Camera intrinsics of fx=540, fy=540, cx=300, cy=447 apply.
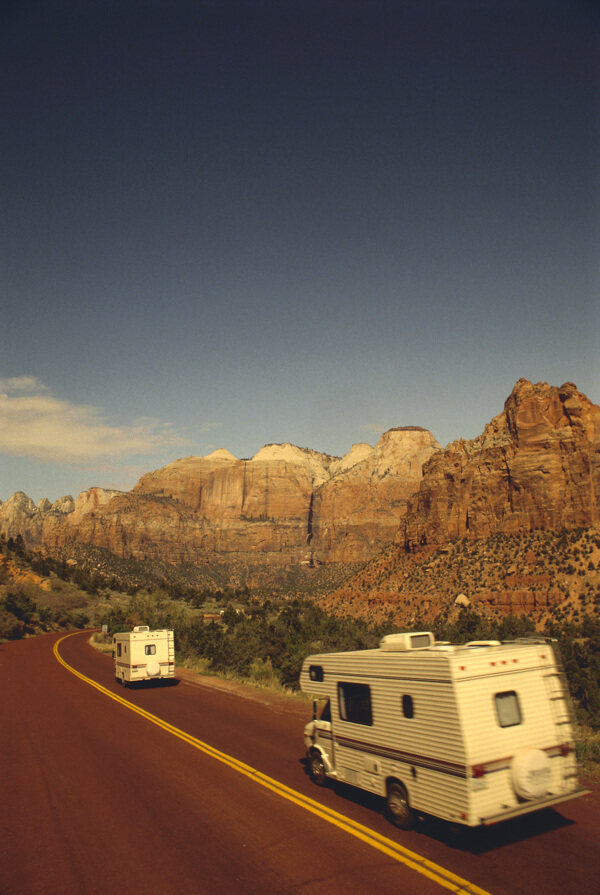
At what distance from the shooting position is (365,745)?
8438mm

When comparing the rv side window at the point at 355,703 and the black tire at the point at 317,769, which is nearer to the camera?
the rv side window at the point at 355,703

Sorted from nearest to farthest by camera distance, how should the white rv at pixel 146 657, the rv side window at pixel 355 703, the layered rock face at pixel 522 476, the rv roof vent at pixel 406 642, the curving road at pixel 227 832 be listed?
the curving road at pixel 227 832 → the rv side window at pixel 355 703 → the rv roof vent at pixel 406 642 → the white rv at pixel 146 657 → the layered rock face at pixel 522 476

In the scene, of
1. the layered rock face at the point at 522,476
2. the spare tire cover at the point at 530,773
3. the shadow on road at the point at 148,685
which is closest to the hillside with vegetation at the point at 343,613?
the shadow on road at the point at 148,685

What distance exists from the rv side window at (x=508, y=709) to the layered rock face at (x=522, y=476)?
66.8 m

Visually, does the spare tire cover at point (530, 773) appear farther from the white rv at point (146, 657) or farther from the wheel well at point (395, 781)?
the white rv at point (146, 657)

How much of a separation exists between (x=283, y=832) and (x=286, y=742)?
5446mm

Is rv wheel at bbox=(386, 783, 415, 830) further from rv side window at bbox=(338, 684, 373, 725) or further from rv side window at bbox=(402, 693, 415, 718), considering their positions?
rv side window at bbox=(402, 693, 415, 718)

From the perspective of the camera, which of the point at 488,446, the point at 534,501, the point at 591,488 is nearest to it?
the point at 591,488

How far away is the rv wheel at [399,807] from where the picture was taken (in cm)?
765

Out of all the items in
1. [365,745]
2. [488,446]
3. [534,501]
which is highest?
[488,446]

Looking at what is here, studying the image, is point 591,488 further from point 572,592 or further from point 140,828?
point 140,828

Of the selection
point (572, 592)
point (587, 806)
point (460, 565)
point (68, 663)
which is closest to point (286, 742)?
point (587, 806)

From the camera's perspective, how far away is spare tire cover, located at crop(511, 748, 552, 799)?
22.5ft

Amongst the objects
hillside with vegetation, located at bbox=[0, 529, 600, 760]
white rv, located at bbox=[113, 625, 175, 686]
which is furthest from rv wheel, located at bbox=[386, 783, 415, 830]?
white rv, located at bbox=[113, 625, 175, 686]
